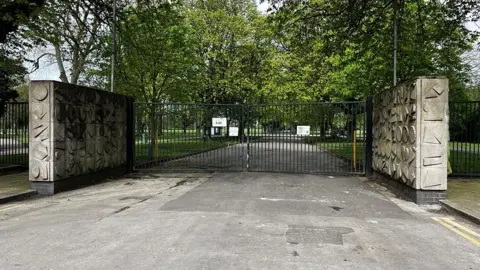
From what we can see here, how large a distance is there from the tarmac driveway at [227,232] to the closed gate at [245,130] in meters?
4.13

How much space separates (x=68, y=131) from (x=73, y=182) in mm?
1479

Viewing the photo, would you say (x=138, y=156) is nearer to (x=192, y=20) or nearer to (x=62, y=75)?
(x=62, y=75)

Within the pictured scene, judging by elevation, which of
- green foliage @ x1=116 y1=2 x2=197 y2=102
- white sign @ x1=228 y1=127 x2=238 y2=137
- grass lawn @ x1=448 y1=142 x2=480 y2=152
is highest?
green foliage @ x1=116 y1=2 x2=197 y2=102

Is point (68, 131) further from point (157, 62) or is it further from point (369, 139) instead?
point (157, 62)

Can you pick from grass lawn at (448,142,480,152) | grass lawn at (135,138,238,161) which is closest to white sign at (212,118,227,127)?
grass lawn at (135,138,238,161)

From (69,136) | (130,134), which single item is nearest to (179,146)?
(130,134)

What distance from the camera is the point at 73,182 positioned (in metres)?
10.8

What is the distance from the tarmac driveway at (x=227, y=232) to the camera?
194 inches

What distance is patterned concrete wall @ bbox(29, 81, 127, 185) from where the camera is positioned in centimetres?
982

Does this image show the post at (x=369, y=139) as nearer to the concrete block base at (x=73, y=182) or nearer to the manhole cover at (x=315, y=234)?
the manhole cover at (x=315, y=234)

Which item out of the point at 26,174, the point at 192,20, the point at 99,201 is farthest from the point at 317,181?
the point at 192,20

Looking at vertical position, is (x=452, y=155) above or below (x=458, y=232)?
above

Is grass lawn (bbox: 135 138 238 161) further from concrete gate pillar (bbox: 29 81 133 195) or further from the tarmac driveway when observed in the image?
the tarmac driveway

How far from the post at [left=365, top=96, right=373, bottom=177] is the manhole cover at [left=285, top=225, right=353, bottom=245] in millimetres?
7224
